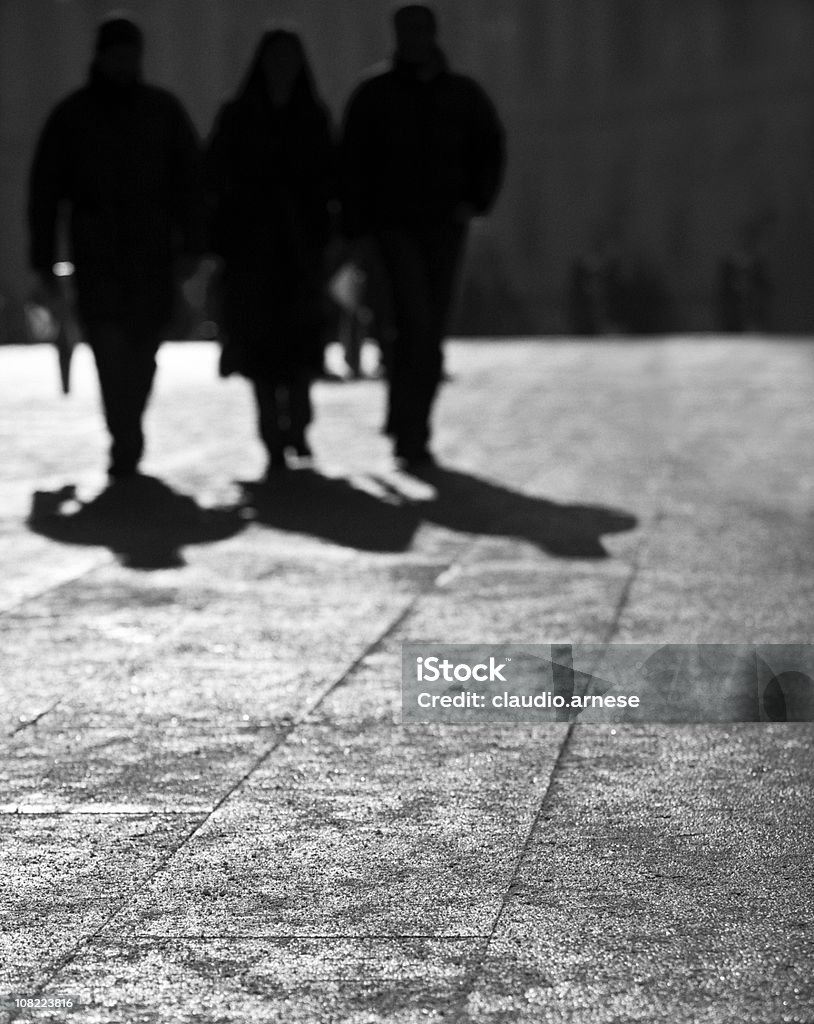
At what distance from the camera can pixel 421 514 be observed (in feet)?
24.4

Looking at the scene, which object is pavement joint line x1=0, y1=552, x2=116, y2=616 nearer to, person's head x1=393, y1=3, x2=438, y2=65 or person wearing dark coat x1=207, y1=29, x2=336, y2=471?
person wearing dark coat x1=207, y1=29, x2=336, y2=471

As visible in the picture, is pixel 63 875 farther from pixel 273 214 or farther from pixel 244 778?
pixel 273 214

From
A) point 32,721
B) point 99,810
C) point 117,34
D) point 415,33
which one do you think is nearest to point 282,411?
point 415,33

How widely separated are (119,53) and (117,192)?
49cm

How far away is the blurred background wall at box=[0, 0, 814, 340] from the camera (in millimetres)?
55688

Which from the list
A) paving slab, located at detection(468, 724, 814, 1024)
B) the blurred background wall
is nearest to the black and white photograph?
paving slab, located at detection(468, 724, 814, 1024)

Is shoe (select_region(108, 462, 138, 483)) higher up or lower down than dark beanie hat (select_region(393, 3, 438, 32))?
lower down

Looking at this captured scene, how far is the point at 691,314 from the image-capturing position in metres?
53.7

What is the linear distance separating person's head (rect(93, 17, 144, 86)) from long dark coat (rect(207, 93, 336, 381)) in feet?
1.31

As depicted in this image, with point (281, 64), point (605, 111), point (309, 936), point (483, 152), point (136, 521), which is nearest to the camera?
point (309, 936)

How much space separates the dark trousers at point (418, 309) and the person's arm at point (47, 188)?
125 cm

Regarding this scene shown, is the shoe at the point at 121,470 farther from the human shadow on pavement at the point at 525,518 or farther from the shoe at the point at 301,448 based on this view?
the human shadow on pavement at the point at 525,518

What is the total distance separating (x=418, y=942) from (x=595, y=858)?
451 mm

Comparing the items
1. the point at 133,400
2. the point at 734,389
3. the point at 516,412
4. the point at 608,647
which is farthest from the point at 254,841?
the point at 734,389
